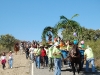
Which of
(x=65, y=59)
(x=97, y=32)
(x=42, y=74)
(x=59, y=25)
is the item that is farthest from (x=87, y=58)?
(x=97, y=32)

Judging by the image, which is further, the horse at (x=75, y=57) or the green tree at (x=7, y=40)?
the green tree at (x=7, y=40)

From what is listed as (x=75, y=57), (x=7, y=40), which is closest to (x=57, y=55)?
(x=75, y=57)

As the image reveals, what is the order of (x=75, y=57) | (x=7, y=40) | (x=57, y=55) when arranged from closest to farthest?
(x=57, y=55) < (x=75, y=57) < (x=7, y=40)

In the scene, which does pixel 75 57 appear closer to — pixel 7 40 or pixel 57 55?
pixel 57 55

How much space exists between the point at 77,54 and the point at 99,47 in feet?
70.4

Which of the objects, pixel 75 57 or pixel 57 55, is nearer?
pixel 57 55

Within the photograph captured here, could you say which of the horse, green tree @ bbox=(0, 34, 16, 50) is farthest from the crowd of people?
green tree @ bbox=(0, 34, 16, 50)

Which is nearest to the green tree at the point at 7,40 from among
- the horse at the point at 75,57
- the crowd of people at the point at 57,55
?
the crowd of people at the point at 57,55

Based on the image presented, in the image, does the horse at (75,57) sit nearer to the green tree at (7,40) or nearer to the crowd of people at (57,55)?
the crowd of people at (57,55)

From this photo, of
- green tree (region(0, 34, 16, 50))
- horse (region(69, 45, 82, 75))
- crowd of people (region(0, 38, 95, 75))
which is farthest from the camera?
green tree (region(0, 34, 16, 50))

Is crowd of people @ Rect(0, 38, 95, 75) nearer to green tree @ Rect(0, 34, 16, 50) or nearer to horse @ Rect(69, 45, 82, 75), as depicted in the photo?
horse @ Rect(69, 45, 82, 75)

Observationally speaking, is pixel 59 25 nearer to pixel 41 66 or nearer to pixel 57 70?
pixel 41 66

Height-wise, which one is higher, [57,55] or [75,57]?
[57,55]

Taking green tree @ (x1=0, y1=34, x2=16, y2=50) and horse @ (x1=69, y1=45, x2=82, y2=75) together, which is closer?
horse @ (x1=69, y1=45, x2=82, y2=75)
